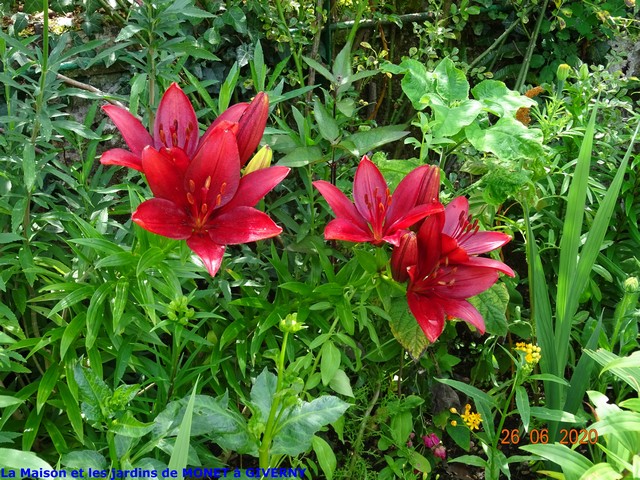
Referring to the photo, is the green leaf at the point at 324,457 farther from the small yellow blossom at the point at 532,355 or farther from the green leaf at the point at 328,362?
the small yellow blossom at the point at 532,355

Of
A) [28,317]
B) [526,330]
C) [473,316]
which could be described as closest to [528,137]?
[473,316]

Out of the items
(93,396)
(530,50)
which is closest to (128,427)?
(93,396)

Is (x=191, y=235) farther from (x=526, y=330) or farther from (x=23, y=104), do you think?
(x=526, y=330)

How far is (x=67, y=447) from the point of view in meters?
1.50

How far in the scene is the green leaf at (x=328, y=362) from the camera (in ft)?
4.62

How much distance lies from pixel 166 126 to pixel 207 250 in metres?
0.28

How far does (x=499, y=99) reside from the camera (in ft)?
5.04

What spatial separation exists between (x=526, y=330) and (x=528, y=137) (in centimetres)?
66

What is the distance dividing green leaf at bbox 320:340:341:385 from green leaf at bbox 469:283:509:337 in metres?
0.33

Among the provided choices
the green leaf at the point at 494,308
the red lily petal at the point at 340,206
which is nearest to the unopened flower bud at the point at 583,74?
the green leaf at the point at 494,308

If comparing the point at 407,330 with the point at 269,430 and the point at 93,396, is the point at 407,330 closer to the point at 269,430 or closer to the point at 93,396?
the point at 269,430

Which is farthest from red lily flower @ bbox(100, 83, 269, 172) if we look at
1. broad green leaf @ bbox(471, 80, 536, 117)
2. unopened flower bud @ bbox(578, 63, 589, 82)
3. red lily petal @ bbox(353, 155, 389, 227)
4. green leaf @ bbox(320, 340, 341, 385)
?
unopened flower bud @ bbox(578, 63, 589, 82)

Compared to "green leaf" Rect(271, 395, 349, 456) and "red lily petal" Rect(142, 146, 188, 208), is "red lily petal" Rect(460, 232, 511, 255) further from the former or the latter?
"red lily petal" Rect(142, 146, 188, 208)

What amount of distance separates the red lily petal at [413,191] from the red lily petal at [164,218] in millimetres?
405
